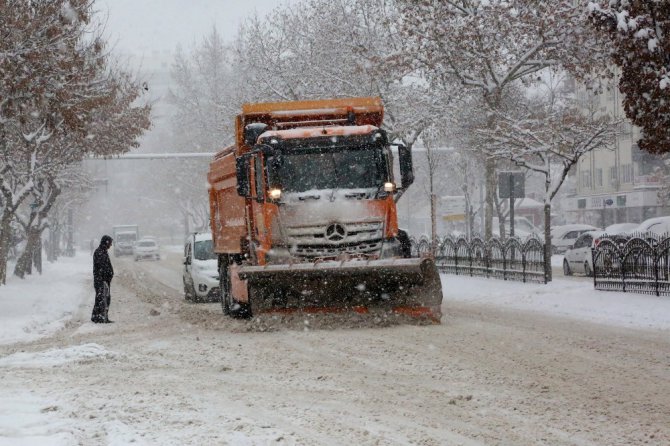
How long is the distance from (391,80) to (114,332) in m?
16.9

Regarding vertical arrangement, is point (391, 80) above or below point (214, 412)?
above

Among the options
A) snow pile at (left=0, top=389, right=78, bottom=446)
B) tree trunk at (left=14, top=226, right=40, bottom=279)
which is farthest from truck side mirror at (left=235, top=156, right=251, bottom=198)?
tree trunk at (left=14, top=226, right=40, bottom=279)

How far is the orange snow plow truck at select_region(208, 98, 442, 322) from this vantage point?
15.6 meters

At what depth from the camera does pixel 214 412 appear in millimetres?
8375

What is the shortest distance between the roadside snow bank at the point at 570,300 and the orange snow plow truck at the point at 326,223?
4202 mm

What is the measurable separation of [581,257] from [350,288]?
18511 mm

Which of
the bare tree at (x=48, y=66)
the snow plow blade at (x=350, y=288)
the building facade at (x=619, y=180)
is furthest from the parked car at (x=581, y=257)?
the building facade at (x=619, y=180)

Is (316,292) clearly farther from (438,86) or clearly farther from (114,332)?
(438,86)

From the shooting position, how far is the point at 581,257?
1287 inches

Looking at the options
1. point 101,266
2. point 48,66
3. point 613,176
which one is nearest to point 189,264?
point 101,266

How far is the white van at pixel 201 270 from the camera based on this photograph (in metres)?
24.3

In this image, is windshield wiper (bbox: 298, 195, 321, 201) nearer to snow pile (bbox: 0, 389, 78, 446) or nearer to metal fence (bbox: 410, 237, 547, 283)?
snow pile (bbox: 0, 389, 78, 446)

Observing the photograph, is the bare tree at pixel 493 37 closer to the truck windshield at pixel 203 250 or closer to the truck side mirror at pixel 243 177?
the truck windshield at pixel 203 250

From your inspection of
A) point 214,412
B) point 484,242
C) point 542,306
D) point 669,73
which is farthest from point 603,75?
point 214,412
